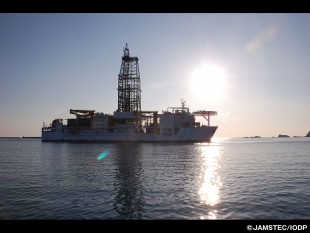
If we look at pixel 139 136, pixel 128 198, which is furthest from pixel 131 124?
pixel 128 198

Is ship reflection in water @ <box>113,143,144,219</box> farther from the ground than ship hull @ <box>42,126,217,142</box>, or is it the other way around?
ship hull @ <box>42,126,217,142</box>

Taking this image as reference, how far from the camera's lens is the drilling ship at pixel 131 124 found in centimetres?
9462

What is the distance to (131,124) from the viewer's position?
10144cm

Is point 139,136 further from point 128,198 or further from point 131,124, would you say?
point 128,198

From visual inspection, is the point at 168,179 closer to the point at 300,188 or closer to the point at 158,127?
the point at 300,188


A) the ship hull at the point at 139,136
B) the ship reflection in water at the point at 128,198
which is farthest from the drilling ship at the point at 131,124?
the ship reflection in water at the point at 128,198

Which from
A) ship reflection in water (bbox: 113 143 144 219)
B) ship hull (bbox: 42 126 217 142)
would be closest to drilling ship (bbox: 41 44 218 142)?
ship hull (bbox: 42 126 217 142)

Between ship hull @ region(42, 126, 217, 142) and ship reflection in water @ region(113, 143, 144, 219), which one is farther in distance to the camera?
ship hull @ region(42, 126, 217, 142)

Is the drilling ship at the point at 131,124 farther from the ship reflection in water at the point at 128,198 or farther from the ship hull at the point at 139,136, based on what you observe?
the ship reflection in water at the point at 128,198

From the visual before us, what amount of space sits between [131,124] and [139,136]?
651cm

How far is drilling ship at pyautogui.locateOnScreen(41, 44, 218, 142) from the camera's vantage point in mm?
94625

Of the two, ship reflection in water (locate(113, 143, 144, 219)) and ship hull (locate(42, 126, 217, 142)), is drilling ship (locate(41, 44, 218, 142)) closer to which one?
ship hull (locate(42, 126, 217, 142))
